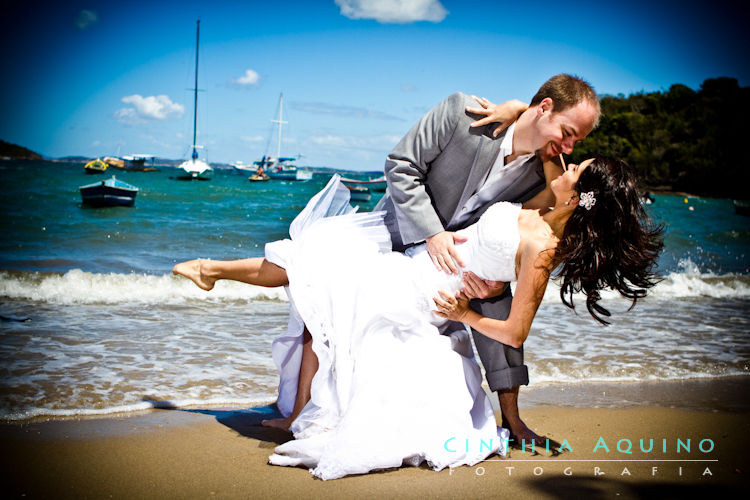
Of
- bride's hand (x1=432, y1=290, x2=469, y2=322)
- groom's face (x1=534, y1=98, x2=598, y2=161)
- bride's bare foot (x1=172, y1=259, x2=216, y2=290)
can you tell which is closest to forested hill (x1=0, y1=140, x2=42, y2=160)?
bride's bare foot (x1=172, y1=259, x2=216, y2=290)

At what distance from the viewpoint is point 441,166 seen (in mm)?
3383

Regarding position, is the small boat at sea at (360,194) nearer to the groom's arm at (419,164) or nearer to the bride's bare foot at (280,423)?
the bride's bare foot at (280,423)

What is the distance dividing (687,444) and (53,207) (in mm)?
24887

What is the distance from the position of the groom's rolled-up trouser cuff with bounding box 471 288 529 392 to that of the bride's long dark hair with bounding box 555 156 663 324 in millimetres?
468

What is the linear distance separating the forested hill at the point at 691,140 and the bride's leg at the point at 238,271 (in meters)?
62.6

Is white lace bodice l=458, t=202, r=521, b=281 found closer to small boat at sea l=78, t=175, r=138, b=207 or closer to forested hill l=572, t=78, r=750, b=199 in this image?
small boat at sea l=78, t=175, r=138, b=207

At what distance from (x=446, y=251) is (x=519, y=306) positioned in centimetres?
49

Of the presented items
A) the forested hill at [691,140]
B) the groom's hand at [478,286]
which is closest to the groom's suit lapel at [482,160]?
the groom's hand at [478,286]

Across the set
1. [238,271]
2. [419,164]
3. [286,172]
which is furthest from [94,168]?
[419,164]

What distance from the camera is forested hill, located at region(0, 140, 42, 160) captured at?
279ft

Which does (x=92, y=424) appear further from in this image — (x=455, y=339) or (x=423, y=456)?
(x=455, y=339)

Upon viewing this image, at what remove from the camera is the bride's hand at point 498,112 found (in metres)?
3.22

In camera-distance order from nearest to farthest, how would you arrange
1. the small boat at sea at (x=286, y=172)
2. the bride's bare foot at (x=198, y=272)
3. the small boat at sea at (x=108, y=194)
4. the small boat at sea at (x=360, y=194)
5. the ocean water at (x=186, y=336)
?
the bride's bare foot at (x=198, y=272)
the ocean water at (x=186, y=336)
the small boat at sea at (x=108, y=194)
the small boat at sea at (x=360, y=194)
the small boat at sea at (x=286, y=172)

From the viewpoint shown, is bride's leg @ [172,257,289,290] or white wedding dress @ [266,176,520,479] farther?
bride's leg @ [172,257,289,290]
